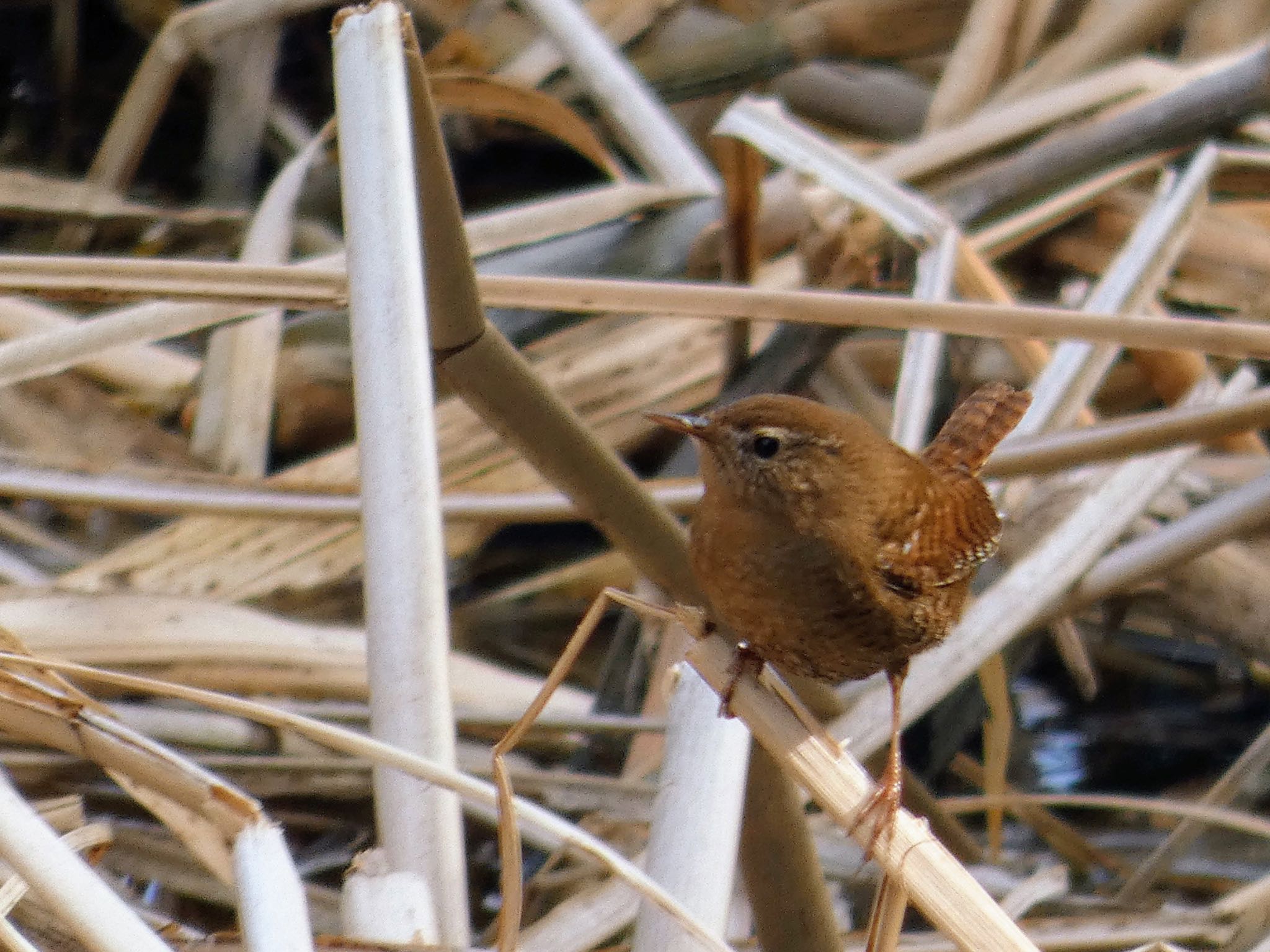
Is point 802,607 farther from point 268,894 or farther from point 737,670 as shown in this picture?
point 268,894

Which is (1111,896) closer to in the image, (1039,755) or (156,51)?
(1039,755)

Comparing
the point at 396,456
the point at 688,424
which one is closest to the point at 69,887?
the point at 396,456

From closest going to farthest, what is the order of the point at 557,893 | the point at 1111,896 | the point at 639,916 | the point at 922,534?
the point at 639,916
the point at 922,534
the point at 557,893
the point at 1111,896

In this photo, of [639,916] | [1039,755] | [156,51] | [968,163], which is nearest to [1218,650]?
[1039,755]

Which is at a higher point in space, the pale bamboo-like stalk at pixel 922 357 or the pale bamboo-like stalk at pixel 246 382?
the pale bamboo-like stalk at pixel 246 382

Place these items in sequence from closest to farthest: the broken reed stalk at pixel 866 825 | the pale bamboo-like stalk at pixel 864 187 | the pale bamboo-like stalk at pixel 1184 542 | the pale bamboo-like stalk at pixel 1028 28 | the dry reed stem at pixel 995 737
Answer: the broken reed stalk at pixel 866 825 → the dry reed stem at pixel 995 737 → the pale bamboo-like stalk at pixel 1184 542 → the pale bamboo-like stalk at pixel 864 187 → the pale bamboo-like stalk at pixel 1028 28

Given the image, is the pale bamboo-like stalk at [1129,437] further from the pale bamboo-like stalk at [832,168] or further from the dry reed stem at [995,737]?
the pale bamboo-like stalk at [832,168]

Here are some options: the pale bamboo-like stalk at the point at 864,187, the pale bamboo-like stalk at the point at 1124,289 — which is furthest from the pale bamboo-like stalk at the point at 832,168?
the pale bamboo-like stalk at the point at 1124,289
